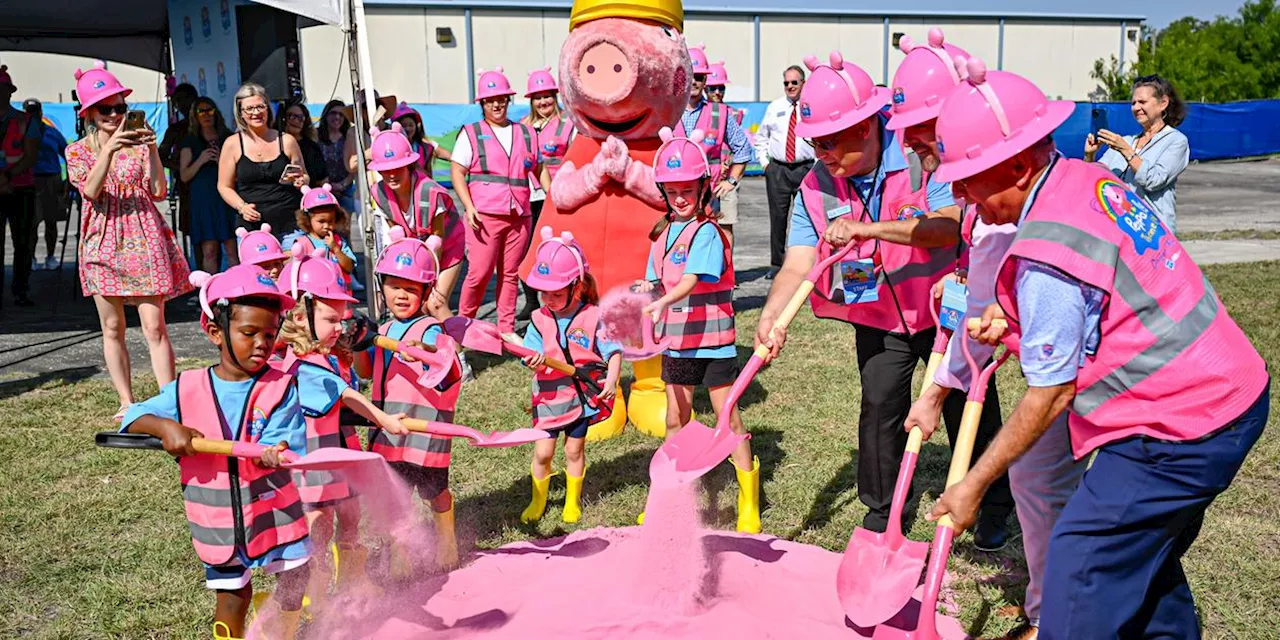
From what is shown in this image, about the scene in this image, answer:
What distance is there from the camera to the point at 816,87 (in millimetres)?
4090

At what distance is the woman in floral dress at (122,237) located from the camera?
6270 mm

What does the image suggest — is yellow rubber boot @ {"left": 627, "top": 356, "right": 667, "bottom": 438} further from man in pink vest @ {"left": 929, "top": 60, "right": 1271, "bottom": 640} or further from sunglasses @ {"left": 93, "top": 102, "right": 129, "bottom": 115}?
man in pink vest @ {"left": 929, "top": 60, "right": 1271, "bottom": 640}

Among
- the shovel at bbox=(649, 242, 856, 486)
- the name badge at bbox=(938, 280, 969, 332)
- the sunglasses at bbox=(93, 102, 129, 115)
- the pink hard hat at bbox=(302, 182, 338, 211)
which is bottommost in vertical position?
the shovel at bbox=(649, 242, 856, 486)

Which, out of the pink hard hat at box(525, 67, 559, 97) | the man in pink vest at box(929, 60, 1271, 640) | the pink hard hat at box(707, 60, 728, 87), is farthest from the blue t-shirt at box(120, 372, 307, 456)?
the pink hard hat at box(707, 60, 728, 87)

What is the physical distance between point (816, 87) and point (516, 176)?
13.7ft

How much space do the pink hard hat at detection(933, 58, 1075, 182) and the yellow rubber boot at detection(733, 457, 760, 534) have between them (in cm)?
252

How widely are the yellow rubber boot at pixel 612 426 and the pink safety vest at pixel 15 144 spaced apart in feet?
24.2

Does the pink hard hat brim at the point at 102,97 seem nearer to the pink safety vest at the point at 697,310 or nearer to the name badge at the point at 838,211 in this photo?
the pink safety vest at the point at 697,310

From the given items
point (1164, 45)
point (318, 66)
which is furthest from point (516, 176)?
point (1164, 45)

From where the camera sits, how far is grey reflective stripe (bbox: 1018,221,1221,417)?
102 inches

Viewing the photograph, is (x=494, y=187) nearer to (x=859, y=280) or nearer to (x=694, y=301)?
(x=694, y=301)

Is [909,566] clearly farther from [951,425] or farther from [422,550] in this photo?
[422,550]

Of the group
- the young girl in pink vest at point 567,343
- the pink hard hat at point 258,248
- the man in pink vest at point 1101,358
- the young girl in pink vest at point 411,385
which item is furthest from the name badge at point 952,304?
the pink hard hat at point 258,248

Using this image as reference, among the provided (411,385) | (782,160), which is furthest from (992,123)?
(782,160)
